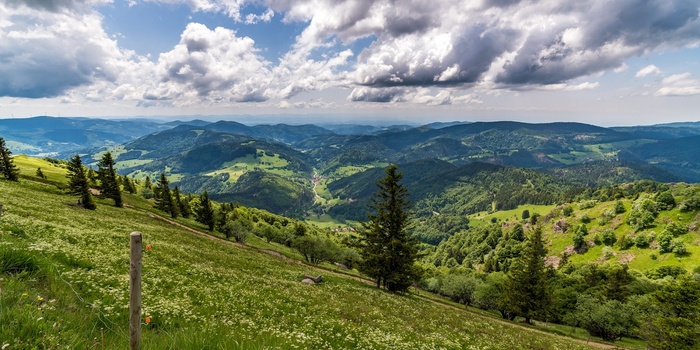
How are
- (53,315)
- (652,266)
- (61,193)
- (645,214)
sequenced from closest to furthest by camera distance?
(53,315) → (61,193) → (652,266) → (645,214)

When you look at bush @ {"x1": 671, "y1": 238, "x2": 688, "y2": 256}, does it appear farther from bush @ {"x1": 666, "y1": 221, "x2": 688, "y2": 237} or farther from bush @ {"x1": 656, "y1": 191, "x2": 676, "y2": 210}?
bush @ {"x1": 656, "y1": 191, "x2": 676, "y2": 210}

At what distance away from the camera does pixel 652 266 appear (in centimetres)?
14100

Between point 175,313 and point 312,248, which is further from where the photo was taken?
point 312,248

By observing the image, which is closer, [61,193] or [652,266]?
[61,193]

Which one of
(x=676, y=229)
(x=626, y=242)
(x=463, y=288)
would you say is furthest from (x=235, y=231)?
(x=676, y=229)

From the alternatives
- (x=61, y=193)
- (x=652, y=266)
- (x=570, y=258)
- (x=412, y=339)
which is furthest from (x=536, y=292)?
(x=570, y=258)

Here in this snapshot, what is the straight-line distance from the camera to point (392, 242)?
147ft

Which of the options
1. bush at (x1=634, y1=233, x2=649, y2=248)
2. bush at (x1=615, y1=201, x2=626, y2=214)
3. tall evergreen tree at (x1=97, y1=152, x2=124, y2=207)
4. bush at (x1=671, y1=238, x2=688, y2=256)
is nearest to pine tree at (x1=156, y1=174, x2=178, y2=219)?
tall evergreen tree at (x1=97, y1=152, x2=124, y2=207)

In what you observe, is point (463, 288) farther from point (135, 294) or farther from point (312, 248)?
point (135, 294)

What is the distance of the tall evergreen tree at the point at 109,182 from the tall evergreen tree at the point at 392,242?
6989 centimetres

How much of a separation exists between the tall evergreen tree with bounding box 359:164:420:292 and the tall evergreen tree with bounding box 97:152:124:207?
69.9 meters

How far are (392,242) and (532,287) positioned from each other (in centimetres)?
3518

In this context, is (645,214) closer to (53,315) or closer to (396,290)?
(396,290)

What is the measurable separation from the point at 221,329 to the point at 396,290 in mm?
41846
